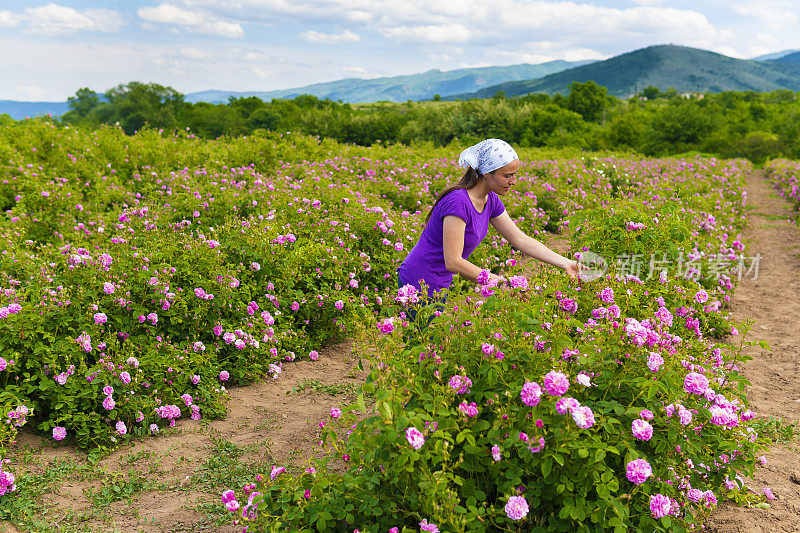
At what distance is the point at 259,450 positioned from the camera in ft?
12.0

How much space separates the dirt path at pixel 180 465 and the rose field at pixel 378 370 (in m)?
0.03

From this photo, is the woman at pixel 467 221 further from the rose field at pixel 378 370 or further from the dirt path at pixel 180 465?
the dirt path at pixel 180 465

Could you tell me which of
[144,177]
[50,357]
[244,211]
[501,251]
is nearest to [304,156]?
[144,177]

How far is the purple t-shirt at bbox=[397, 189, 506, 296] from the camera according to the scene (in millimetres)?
3586

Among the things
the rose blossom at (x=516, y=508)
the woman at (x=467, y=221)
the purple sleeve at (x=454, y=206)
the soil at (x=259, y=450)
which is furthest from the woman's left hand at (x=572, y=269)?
the rose blossom at (x=516, y=508)

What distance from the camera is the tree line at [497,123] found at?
51.5 m

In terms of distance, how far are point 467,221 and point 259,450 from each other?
2231mm

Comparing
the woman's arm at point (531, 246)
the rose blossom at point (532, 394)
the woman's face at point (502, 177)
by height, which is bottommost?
the rose blossom at point (532, 394)

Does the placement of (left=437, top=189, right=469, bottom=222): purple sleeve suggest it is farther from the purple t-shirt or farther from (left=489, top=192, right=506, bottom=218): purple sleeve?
(left=489, top=192, right=506, bottom=218): purple sleeve

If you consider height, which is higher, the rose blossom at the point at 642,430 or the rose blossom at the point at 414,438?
the rose blossom at the point at 414,438

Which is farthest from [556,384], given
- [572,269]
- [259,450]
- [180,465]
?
[180,465]

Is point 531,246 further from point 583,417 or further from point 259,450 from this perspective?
point 259,450

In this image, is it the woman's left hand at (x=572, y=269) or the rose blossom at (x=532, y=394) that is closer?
the rose blossom at (x=532, y=394)

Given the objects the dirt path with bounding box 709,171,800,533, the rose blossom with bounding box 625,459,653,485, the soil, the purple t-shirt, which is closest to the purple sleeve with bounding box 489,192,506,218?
the purple t-shirt
